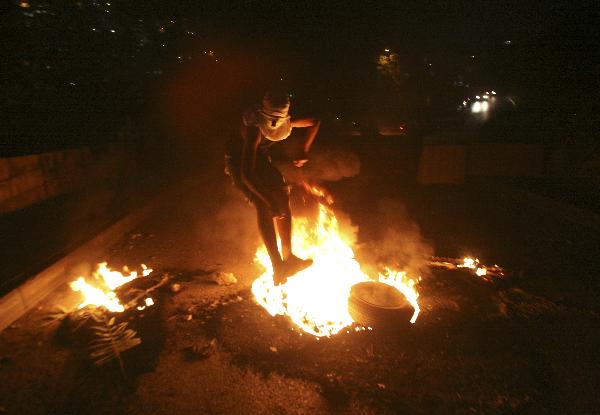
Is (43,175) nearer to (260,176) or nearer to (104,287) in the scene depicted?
(104,287)

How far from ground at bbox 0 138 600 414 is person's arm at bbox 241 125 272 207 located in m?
1.46

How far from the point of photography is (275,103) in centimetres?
353

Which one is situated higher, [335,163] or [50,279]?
[50,279]

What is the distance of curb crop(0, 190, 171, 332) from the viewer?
3986mm

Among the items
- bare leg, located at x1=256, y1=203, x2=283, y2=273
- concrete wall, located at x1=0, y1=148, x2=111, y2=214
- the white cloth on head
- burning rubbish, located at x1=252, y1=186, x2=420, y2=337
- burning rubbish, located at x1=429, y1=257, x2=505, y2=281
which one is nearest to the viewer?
the white cloth on head

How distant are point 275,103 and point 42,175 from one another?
21.1ft

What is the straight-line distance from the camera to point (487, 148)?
965cm

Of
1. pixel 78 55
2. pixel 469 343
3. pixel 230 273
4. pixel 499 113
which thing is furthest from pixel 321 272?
pixel 499 113

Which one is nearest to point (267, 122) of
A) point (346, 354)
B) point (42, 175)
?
point (346, 354)

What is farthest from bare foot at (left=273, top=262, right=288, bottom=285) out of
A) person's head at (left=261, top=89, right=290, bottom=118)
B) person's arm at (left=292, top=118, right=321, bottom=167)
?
person's head at (left=261, top=89, right=290, bottom=118)

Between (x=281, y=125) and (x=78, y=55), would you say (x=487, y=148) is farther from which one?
(x=78, y=55)

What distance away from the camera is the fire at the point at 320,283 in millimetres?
3914

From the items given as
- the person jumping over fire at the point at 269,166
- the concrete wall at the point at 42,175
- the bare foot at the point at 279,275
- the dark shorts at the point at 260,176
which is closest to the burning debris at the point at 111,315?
the bare foot at the point at 279,275

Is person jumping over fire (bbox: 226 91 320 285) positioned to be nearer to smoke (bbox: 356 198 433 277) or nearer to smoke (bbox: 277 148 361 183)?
smoke (bbox: 356 198 433 277)
